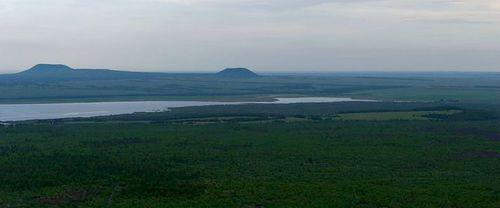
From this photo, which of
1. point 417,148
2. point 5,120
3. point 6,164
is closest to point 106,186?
point 6,164

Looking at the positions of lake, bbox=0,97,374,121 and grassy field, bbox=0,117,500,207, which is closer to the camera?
grassy field, bbox=0,117,500,207

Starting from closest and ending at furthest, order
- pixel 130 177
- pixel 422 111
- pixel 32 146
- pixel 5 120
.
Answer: pixel 130 177
pixel 32 146
pixel 5 120
pixel 422 111

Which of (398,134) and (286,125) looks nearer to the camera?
(398,134)

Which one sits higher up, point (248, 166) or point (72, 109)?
point (72, 109)

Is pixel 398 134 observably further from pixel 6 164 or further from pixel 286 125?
pixel 6 164

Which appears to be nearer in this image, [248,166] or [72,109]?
[248,166]

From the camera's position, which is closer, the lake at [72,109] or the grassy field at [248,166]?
the grassy field at [248,166]

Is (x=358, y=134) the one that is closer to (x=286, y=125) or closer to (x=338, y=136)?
(x=338, y=136)

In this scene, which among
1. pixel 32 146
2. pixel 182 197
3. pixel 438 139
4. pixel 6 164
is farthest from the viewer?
pixel 438 139
